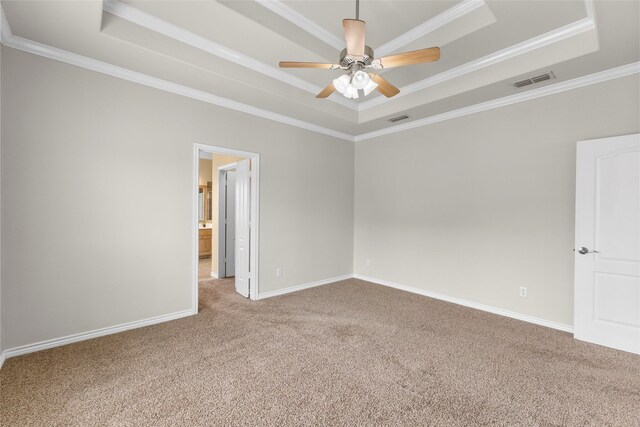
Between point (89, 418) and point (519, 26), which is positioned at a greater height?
point (519, 26)

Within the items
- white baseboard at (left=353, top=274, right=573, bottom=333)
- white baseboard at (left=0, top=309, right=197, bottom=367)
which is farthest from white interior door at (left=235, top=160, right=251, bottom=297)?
white baseboard at (left=353, top=274, right=573, bottom=333)

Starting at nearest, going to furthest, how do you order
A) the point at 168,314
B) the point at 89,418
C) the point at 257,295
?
the point at 89,418 → the point at 168,314 → the point at 257,295

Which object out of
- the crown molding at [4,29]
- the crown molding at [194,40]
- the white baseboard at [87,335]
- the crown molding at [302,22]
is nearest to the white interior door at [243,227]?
the white baseboard at [87,335]

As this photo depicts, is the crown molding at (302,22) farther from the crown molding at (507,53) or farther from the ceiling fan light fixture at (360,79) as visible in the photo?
the crown molding at (507,53)

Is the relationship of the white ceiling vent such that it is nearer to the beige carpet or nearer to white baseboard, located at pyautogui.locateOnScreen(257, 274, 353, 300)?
the beige carpet

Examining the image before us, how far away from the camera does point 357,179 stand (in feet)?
18.4

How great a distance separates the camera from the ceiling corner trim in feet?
8.50

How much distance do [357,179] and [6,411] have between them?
196 inches

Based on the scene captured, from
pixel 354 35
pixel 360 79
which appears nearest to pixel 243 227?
pixel 360 79

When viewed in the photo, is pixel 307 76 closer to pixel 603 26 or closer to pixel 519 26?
pixel 519 26

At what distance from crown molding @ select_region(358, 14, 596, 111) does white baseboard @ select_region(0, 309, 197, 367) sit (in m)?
4.07

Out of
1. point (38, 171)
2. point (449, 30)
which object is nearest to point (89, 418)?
point (38, 171)

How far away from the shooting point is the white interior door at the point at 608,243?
9.15 ft

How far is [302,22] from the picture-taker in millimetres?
2848
